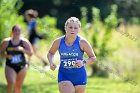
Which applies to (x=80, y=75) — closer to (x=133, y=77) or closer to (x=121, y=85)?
(x=121, y=85)

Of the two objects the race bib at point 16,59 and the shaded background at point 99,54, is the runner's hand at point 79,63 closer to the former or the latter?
the race bib at point 16,59

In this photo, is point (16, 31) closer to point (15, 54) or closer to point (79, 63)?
point (15, 54)

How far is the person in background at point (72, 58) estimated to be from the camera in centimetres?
838

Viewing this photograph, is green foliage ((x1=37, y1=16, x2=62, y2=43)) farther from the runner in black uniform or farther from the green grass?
the runner in black uniform

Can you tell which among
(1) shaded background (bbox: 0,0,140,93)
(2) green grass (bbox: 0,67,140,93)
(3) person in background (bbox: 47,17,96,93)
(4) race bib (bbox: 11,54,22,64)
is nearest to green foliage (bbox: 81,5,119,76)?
(1) shaded background (bbox: 0,0,140,93)

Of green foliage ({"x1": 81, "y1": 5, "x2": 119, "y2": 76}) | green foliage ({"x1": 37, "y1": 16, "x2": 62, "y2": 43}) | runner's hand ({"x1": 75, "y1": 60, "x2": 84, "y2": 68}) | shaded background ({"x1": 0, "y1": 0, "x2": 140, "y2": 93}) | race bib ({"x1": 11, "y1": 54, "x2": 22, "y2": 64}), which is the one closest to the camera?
runner's hand ({"x1": 75, "y1": 60, "x2": 84, "y2": 68})

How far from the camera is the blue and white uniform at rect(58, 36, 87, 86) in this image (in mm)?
8414

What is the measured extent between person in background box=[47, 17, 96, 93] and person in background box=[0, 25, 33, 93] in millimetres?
2409

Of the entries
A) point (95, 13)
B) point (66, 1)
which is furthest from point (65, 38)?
point (66, 1)

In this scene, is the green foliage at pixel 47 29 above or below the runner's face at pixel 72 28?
below

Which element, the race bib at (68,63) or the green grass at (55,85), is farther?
the green grass at (55,85)

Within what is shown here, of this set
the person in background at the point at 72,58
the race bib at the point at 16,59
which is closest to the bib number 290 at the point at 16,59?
the race bib at the point at 16,59

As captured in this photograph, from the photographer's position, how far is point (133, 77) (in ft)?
→ 59.8

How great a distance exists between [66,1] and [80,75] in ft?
92.8
